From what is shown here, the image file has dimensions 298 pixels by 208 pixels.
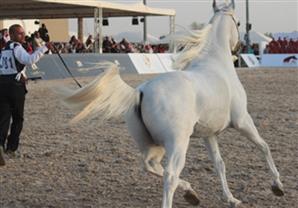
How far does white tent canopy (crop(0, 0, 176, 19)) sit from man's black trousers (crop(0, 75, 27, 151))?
22977 mm

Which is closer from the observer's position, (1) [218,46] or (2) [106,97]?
(2) [106,97]

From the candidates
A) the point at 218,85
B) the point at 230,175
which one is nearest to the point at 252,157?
the point at 230,175

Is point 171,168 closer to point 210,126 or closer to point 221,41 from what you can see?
point 210,126

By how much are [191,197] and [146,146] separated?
803mm

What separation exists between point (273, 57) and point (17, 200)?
3685 cm

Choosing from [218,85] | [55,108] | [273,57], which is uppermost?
[218,85]

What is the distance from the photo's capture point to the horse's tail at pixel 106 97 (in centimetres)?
530

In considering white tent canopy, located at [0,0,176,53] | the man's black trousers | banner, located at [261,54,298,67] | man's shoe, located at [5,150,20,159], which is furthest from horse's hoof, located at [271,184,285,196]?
banner, located at [261,54,298,67]

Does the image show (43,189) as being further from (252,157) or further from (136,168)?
(252,157)

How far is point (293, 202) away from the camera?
627 centimetres

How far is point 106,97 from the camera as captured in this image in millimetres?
5320

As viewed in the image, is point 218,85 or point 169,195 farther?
point 218,85

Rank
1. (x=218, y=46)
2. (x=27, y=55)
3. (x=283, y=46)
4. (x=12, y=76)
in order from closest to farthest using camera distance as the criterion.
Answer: (x=218, y=46), (x=27, y=55), (x=12, y=76), (x=283, y=46)

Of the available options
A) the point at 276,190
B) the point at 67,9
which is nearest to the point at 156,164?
the point at 276,190
